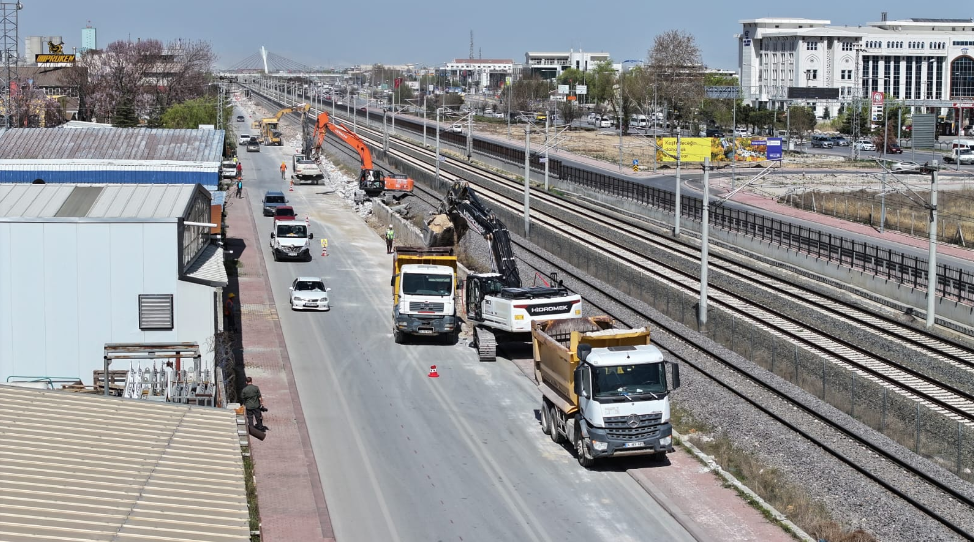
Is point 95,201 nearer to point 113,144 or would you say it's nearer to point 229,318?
point 229,318

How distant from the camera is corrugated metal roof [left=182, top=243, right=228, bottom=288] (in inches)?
1065

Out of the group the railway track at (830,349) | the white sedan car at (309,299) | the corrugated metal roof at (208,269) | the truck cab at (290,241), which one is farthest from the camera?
the truck cab at (290,241)

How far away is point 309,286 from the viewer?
42.3 m

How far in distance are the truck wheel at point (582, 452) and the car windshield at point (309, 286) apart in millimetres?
19633

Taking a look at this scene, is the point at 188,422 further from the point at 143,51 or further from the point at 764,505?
the point at 143,51

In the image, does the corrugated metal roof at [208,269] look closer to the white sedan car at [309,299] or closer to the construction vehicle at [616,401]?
the white sedan car at [309,299]

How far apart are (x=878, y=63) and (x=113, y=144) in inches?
4805

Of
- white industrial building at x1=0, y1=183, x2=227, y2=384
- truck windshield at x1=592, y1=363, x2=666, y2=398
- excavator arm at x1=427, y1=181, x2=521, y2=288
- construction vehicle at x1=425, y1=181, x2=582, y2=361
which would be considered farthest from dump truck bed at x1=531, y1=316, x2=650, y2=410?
excavator arm at x1=427, y1=181, x2=521, y2=288

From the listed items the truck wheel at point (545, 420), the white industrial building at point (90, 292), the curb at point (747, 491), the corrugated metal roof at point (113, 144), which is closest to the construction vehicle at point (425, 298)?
the truck wheel at point (545, 420)

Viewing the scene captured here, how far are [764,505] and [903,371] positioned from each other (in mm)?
12705

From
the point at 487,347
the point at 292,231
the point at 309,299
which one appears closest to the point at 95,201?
the point at 487,347

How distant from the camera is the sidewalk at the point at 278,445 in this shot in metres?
20.5

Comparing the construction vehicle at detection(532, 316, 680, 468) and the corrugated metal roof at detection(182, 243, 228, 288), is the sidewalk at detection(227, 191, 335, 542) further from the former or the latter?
the construction vehicle at detection(532, 316, 680, 468)

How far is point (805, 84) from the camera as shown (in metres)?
158
